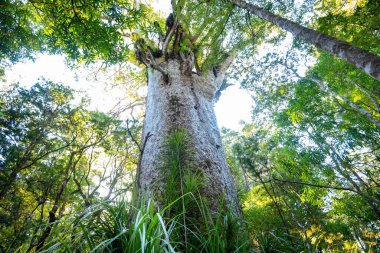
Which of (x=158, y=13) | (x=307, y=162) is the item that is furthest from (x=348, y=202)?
(x=158, y=13)

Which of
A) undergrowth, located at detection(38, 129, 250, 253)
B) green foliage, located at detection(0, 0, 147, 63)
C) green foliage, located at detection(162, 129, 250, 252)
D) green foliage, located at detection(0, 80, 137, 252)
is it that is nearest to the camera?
undergrowth, located at detection(38, 129, 250, 253)

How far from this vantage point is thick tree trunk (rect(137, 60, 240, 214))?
1.80 metres

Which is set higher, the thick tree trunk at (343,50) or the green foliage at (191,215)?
the thick tree trunk at (343,50)

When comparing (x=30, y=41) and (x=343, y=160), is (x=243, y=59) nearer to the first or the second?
(x=343, y=160)

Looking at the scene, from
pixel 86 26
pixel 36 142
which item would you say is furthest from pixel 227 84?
pixel 36 142

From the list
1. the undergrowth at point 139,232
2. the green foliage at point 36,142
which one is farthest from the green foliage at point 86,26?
the undergrowth at point 139,232

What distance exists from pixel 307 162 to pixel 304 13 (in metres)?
5.02

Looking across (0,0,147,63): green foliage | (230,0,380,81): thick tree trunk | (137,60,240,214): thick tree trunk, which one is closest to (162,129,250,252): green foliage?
(137,60,240,214): thick tree trunk

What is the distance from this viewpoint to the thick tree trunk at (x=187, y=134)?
180cm

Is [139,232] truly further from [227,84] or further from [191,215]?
[227,84]

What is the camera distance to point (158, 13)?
8.09 metres

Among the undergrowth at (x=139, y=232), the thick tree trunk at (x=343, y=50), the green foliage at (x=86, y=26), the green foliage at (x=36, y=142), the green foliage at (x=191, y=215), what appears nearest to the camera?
the undergrowth at (x=139, y=232)

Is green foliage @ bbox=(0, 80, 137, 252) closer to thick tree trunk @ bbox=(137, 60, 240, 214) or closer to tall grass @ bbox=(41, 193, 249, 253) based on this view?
thick tree trunk @ bbox=(137, 60, 240, 214)

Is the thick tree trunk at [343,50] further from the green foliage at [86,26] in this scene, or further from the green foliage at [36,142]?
the green foliage at [36,142]
